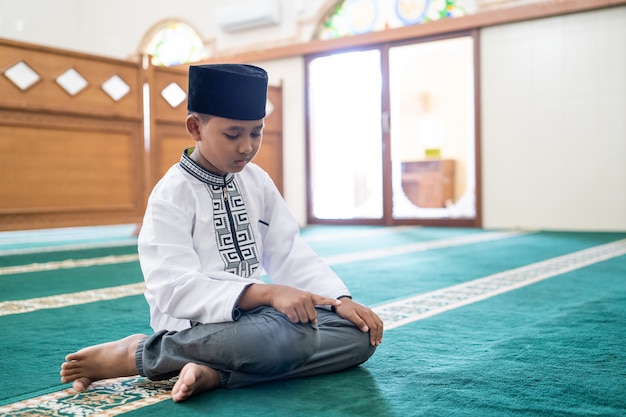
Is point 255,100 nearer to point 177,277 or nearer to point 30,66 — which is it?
point 177,277

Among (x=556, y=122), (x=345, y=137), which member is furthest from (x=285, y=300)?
(x=345, y=137)

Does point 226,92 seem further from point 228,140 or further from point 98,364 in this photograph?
point 98,364

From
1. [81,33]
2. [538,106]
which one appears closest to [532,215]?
[538,106]

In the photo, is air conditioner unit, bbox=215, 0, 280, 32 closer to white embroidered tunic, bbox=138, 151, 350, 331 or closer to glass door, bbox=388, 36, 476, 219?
glass door, bbox=388, 36, 476, 219

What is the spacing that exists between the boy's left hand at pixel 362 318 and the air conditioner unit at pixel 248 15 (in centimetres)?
611

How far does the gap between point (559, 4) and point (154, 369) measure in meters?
5.27

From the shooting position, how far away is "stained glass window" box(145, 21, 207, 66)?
815 centimetres

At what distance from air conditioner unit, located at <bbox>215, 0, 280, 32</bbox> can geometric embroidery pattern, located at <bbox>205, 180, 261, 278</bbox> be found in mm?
5976

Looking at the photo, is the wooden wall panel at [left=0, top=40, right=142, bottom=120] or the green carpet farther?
the wooden wall panel at [left=0, top=40, right=142, bottom=120]

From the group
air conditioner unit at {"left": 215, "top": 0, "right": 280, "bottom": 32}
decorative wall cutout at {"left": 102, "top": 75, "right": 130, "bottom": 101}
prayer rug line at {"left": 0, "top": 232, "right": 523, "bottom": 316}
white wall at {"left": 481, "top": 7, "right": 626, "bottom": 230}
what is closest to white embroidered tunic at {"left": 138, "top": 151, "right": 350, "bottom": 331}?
prayer rug line at {"left": 0, "top": 232, "right": 523, "bottom": 316}

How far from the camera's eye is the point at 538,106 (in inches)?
235

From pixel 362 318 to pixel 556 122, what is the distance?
487 cm

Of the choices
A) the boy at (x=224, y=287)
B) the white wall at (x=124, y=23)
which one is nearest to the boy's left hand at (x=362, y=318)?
the boy at (x=224, y=287)

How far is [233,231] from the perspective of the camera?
1531 millimetres
